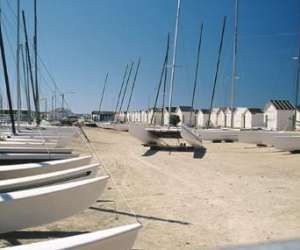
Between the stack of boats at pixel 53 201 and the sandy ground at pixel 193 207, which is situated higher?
the stack of boats at pixel 53 201

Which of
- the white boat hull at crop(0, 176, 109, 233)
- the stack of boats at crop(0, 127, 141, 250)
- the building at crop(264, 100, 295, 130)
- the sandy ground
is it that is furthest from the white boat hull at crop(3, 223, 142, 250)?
the building at crop(264, 100, 295, 130)

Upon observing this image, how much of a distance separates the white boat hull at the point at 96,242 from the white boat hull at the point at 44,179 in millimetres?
2432

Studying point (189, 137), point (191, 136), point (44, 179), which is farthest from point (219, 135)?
point (44, 179)

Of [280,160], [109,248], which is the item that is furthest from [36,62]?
[109,248]

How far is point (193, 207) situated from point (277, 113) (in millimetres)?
52586

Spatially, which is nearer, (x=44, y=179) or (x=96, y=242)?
(x=96, y=242)

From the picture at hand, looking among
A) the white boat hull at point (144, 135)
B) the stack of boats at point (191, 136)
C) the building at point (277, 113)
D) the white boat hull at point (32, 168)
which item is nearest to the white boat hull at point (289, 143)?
the stack of boats at point (191, 136)

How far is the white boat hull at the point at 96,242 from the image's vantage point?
3779mm

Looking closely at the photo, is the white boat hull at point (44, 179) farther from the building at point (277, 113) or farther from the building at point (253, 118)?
the building at point (253, 118)

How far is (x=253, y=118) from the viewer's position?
217 feet

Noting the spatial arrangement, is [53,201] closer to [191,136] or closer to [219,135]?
[191,136]

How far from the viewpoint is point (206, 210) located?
332 inches

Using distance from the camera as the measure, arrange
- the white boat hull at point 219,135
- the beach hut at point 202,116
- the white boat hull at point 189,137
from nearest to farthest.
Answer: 1. the white boat hull at point 189,137
2. the white boat hull at point 219,135
3. the beach hut at point 202,116

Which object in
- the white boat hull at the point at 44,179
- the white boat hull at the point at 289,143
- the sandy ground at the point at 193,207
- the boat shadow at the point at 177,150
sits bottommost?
the boat shadow at the point at 177,150
